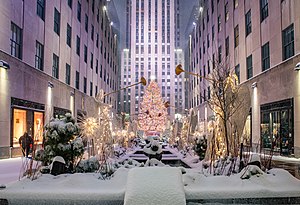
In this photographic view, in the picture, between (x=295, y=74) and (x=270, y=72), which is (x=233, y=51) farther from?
(x=295, y=74)

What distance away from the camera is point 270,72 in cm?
2522

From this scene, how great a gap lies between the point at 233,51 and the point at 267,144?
13.8 meters

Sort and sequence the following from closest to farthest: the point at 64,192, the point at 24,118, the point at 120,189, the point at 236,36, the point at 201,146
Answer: the point at 64,192 < the point at 120,189 < the point at 201,146 < the point at 24,118 < the point at 236,36

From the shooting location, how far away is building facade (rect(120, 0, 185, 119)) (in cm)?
12975

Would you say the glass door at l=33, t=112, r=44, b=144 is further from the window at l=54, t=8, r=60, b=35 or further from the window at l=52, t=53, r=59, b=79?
the window at l=54, t=8, r=60, b=35

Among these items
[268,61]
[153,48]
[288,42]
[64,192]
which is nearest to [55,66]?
[268,61]

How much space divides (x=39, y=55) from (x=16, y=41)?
4523 mm

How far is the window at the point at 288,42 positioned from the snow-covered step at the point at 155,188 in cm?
1832

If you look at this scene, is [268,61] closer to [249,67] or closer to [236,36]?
[249,67]

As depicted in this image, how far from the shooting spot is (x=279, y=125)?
23.4 m

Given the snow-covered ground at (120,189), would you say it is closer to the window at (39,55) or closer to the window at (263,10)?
the window at (39,55)

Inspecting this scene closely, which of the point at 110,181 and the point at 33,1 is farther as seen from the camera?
the point at 33,1

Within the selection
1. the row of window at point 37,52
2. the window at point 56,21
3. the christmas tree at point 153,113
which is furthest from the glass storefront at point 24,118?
the christmas tree at point 153,113

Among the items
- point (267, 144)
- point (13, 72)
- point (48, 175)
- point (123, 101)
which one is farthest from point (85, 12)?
point (123, 101)
